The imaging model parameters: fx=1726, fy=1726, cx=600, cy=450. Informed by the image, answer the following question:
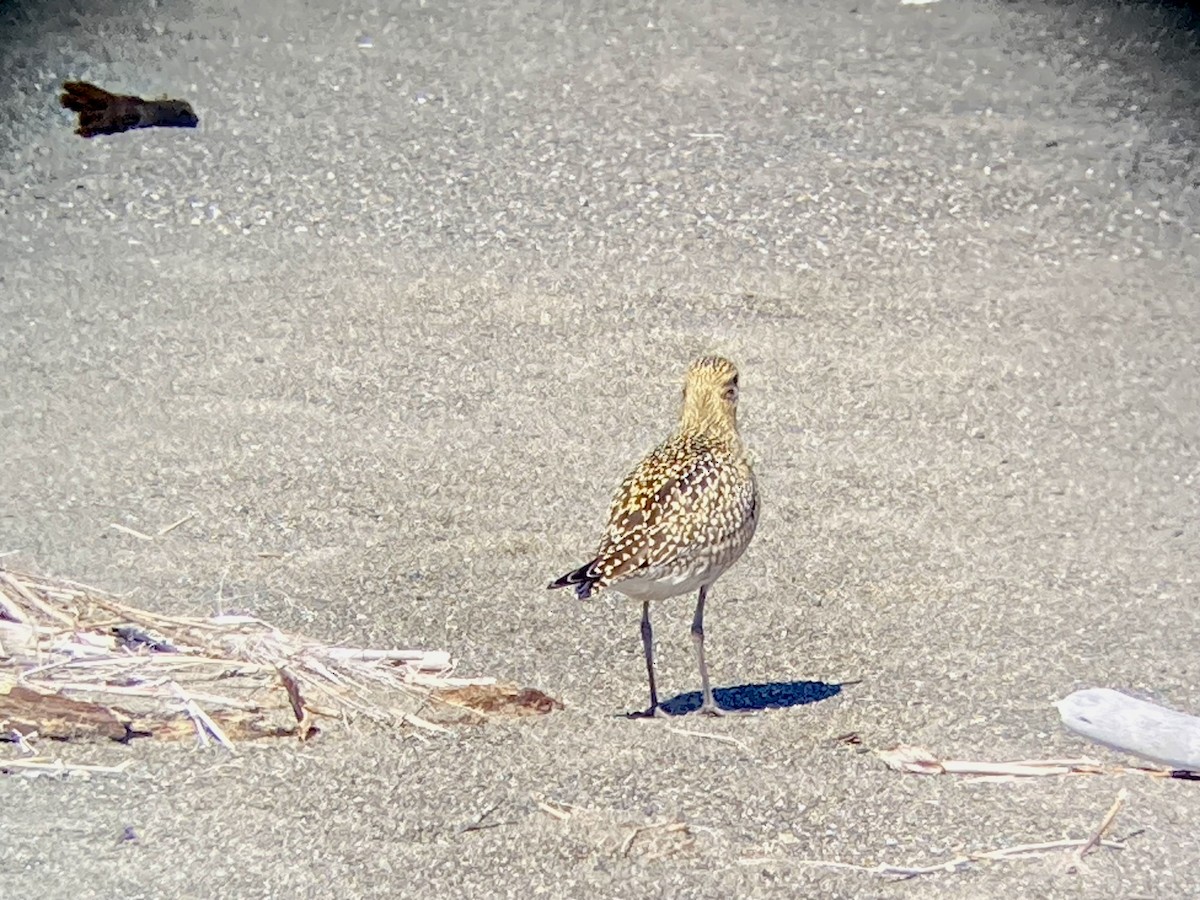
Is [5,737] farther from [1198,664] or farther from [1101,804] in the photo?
[1198,664]

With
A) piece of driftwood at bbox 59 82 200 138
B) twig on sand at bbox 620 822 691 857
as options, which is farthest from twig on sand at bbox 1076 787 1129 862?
piece of driftwood at bbox 59 82 200 138

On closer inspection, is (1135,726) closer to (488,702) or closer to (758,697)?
(758,697)

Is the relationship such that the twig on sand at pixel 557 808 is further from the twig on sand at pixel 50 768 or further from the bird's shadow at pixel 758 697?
the twig on sand at pixel 50 768

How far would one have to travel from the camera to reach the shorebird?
5328 millimetres

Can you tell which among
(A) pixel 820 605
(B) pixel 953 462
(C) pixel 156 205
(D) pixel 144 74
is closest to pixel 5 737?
(A) pixel 820 605

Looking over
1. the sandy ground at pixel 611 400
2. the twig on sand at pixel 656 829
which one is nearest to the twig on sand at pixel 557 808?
the sandy ground at pixel 611 400

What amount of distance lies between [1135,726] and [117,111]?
24.2 ft

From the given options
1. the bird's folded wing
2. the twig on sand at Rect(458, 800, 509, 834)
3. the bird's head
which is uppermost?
the bird's head

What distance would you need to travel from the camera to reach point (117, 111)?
33.6 feet

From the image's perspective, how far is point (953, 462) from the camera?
747cm

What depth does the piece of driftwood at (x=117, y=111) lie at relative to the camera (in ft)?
33.0

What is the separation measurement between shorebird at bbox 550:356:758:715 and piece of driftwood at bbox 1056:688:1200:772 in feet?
3.67

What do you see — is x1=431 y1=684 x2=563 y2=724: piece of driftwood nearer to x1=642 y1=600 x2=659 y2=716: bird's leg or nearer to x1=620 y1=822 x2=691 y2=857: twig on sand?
x1=642 y1=600 x2=659 y2=716: bird's leg

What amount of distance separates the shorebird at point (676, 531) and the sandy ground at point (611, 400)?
0.39 metres
